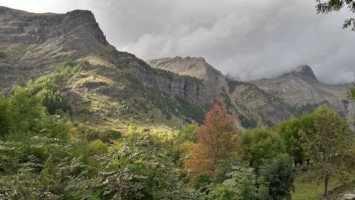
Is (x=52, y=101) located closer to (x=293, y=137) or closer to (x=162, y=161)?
(x=293, y=137)

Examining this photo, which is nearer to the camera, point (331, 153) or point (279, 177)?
point (279, 177)

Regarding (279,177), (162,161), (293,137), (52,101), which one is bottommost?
(279,177)

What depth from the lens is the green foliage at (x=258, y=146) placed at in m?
23.8

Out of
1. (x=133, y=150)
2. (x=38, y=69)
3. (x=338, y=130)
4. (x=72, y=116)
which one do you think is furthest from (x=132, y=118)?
(x=133, y=150)

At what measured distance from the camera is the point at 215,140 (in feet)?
68.1

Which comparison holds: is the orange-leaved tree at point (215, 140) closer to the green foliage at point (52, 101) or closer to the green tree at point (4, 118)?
the green tree at point (4, 118)

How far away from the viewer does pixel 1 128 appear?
74.3ft

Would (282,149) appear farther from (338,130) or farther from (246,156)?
(338,130)

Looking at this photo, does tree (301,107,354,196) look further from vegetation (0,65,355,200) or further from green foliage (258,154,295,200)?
green foliage (258,154,295,200)

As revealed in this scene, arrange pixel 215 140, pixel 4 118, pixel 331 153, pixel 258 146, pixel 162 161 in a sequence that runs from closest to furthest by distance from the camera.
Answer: pixel 162 161 → pixel 331 153 → pixel 215 140 → pixel 4 118 → pixel 258 146

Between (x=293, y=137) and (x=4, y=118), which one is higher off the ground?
(x=4, y=118)

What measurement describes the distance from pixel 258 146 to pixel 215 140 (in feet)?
23.2

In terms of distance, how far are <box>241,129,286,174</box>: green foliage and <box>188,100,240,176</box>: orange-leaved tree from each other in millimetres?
3814

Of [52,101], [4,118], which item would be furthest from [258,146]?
[52,101]
